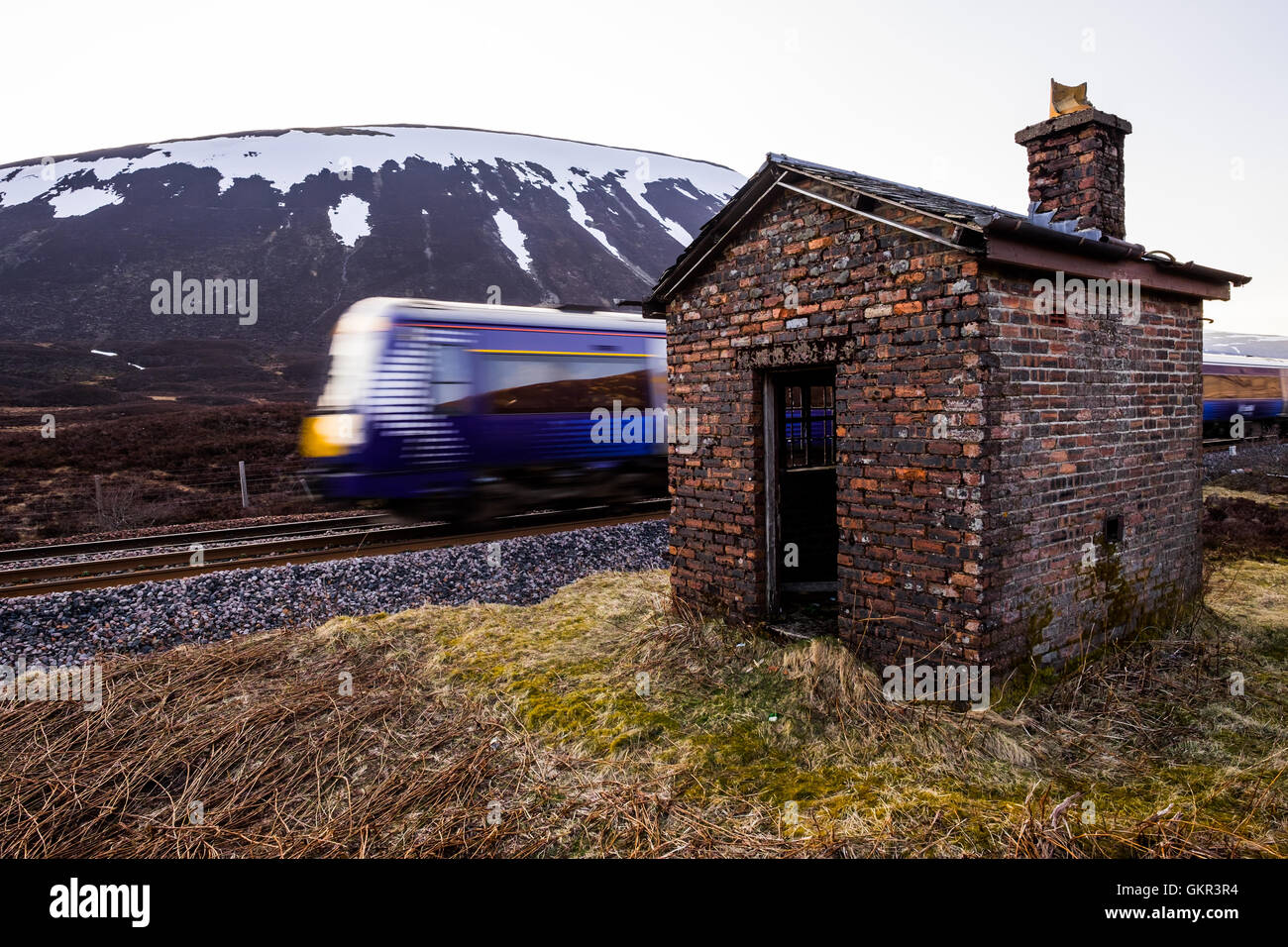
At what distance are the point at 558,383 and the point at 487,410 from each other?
1.33 m

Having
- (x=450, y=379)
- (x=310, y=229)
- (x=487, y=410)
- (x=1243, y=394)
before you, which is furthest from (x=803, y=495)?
(x=310, y=229)

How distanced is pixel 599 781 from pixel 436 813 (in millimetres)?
964

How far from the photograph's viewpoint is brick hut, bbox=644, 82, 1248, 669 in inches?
187

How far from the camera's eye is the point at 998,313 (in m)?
4.72

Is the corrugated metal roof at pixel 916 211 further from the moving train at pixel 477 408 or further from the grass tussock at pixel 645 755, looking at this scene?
the moving train at pixel 477 408

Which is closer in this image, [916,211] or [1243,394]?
[916,211]

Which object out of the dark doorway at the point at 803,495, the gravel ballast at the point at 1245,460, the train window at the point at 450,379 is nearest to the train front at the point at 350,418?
the train window at the point at 450,379

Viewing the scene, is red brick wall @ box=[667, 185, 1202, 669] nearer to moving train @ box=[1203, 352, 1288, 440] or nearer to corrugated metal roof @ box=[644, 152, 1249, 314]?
corrugated metal roof @ box=[644, 152, 1249, 314]

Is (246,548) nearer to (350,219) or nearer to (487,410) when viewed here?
(487,410)

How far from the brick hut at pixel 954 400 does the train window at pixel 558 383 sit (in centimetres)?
399

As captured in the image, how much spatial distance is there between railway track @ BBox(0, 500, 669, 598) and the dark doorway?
3219 millimetres

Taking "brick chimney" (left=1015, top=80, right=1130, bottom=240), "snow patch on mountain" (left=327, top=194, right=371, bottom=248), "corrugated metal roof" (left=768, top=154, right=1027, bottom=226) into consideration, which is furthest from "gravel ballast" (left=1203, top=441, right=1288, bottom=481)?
"snow patch on mountain" (left=327, top=194, right=371, bottom=248)

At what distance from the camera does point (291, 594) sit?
7.80 m
